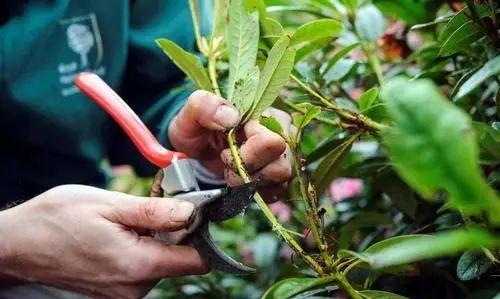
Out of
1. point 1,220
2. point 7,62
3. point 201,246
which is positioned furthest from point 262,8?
point 7,62

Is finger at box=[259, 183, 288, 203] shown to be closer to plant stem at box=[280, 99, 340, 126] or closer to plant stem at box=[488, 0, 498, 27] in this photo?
plant stem at box=[280, 99, 340, 126]

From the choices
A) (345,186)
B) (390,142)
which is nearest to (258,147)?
(390,142)

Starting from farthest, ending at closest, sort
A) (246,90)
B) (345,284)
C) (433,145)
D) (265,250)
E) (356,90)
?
(356,90), (265,250), (246,90), (345,284), (433,145)

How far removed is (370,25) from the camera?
0.90 m

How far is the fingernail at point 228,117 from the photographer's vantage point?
70cm

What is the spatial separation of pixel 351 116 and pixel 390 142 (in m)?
0.39

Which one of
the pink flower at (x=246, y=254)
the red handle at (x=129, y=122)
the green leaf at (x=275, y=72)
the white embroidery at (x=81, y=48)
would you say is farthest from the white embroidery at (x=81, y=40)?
the green leaf at (x=275, y=72)

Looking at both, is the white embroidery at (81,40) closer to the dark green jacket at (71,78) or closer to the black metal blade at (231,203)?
the dark green jacket at (71,78)

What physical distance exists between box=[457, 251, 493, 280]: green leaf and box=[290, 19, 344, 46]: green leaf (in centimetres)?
26

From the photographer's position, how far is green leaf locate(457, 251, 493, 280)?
0.58m

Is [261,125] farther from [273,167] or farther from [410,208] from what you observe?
[410,208]

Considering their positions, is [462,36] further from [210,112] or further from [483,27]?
[210,112]

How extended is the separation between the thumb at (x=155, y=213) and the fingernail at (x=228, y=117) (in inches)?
3.3

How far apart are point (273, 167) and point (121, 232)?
0.19 meters
